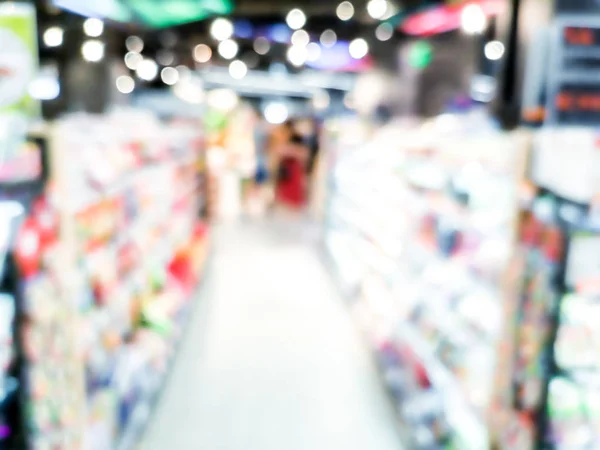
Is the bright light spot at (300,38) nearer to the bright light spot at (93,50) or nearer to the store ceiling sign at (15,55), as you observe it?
the bright light spot at (93,50)

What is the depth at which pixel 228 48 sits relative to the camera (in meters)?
15.0

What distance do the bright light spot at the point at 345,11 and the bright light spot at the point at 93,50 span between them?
712cm

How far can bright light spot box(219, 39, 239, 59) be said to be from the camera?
14.9m

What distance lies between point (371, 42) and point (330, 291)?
684 cm

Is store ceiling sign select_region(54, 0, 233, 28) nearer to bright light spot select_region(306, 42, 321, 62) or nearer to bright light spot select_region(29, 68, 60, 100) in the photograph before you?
bright light spot select_region(29, 68, 60, 100)

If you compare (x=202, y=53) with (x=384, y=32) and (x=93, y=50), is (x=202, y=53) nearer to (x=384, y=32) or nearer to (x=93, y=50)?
(x=384, y=32)

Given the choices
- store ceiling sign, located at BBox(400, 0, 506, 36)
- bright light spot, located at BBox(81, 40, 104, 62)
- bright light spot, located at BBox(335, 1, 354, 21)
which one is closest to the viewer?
bright light spot, located at BBox(81, 40, 104, 62)

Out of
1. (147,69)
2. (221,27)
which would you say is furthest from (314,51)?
(147,69)

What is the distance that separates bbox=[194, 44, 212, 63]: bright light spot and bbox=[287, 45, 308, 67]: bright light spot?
87.8 inches

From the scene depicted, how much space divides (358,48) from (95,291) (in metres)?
11.5

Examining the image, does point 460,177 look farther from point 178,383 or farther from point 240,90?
point 240,90

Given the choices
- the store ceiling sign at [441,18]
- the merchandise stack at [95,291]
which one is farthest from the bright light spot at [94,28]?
the store ceiling sign at [441,18]

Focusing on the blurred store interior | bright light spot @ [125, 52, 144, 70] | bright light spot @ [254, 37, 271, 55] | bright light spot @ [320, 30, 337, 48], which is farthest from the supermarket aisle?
bright light spot @ [254, 37, 271, 55]

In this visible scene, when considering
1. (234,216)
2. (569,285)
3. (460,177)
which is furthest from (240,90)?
(569,285)
